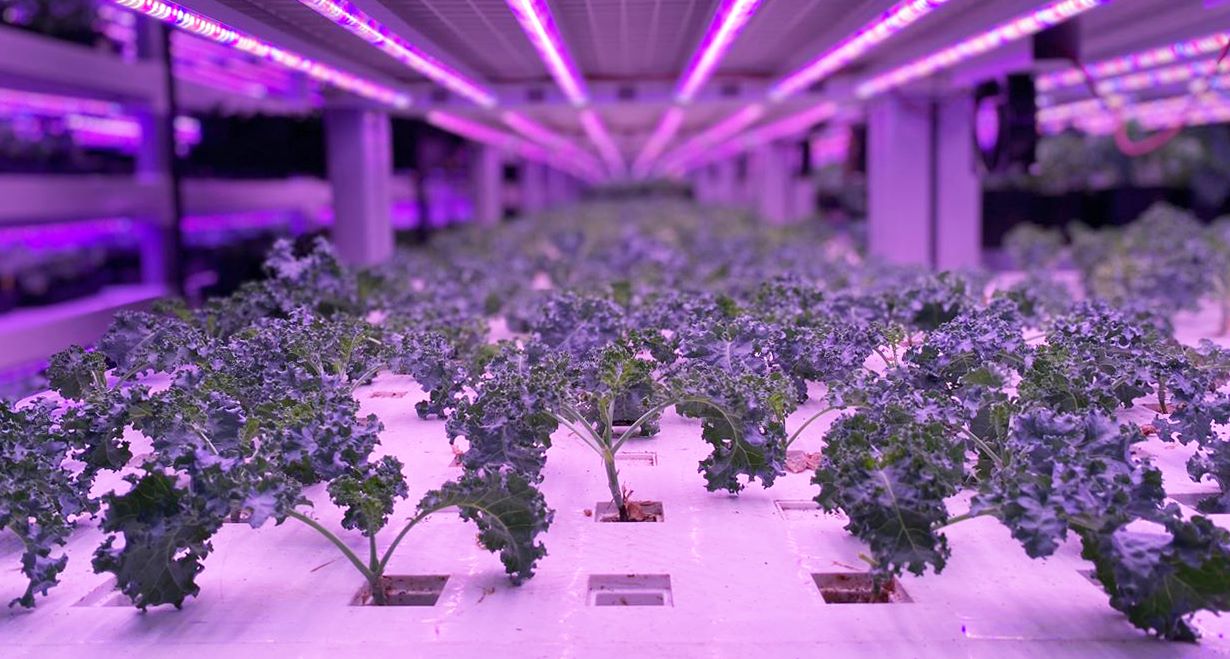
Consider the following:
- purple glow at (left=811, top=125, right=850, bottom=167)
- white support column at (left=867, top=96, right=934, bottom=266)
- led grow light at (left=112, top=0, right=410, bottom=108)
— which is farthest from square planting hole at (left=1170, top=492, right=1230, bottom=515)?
purple glow at (left=811, top=125, right=850, bottom=167)

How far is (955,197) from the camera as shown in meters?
15.7

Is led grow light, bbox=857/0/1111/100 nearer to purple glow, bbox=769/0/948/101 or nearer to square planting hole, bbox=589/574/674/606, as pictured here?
purple glow, bbox=769/0/948/101

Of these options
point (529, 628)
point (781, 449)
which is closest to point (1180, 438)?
point (781, 449)

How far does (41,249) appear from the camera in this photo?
17344 mm

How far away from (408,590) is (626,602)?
84 cm

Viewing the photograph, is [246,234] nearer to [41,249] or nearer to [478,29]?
[41,249]

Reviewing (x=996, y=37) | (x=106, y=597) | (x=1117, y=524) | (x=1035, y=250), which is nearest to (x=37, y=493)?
(x=106, y=597)

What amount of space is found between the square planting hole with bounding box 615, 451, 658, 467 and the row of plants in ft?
0.74

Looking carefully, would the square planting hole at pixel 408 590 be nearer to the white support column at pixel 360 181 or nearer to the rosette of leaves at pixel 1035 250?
the rosette of leaves at pixel 1035 250

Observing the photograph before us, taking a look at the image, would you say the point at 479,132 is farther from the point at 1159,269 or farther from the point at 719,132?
the point at 1159,269

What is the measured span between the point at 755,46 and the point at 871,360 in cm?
361

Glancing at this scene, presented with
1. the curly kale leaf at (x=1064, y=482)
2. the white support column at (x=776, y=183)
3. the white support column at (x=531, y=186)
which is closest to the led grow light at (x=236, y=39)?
the curly kale leaf at (x=1064, y=482)

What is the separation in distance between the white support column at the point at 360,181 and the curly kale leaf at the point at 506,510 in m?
11.7

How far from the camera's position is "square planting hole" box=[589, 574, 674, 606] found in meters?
3.97
